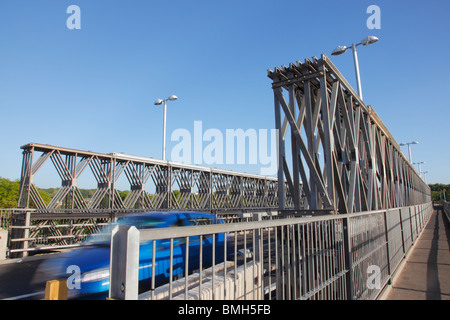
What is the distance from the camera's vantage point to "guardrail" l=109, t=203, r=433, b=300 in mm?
1384

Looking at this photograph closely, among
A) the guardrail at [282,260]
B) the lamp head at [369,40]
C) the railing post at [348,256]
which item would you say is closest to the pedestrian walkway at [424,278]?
the guardrail at [282,260]

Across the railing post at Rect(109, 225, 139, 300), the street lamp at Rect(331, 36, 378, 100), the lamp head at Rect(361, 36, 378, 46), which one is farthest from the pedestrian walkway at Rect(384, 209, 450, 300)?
the lamp head at Rect(361, 36, 378, 46)

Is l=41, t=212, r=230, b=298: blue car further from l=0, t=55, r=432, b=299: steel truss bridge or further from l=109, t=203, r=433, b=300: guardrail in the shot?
l=0, t=55, r=432, b=299: steel truss bridge

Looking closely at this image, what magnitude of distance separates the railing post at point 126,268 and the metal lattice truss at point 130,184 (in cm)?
834

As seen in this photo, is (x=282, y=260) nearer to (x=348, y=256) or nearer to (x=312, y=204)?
(x=348, y=256)

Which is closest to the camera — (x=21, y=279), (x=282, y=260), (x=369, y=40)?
(x=282, y=260)

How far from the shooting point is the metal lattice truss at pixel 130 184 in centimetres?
1264

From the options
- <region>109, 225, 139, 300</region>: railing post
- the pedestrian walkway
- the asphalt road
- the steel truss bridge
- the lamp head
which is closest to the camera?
<region>109, 225, 139, 300</region>: railing post

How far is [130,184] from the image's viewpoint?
702 inches

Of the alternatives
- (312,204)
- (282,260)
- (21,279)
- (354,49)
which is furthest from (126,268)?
(354,49)

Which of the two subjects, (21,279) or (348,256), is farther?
(21,279)

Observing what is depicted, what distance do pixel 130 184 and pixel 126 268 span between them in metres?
17.5
